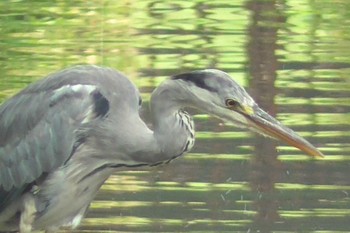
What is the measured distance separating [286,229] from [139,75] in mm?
2927

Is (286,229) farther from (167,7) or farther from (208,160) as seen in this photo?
(167,7)

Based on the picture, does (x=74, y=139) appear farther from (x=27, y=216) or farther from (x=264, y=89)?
(x=264, y=89)

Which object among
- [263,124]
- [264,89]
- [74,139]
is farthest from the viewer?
[264,89]

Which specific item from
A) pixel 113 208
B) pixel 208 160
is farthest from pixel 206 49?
pixel 113 208

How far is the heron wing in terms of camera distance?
681 cm

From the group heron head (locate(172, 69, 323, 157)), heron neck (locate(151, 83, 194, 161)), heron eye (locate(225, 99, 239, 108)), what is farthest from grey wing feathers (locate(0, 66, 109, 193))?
heron eye (locate(225, 99, 239, 108))

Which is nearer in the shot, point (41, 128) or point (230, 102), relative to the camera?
point (230, 102)

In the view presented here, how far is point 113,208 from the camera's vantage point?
8.13m

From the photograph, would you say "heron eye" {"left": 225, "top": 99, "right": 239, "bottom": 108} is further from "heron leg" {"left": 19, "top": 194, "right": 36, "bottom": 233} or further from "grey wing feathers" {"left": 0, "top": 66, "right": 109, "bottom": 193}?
"heron leg" {"left": 19, "top": 194, "right": 36, "bottom": 233}

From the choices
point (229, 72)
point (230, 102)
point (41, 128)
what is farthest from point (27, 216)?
point (229, 72)

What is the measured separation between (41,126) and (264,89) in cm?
345

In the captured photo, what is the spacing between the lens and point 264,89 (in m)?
10.1

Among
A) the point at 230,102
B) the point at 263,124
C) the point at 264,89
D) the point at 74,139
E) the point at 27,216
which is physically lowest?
the point at 264,89

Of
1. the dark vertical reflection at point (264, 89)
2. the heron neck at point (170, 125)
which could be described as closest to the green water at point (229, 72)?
the dark vertical reflection at point (264, 89)
